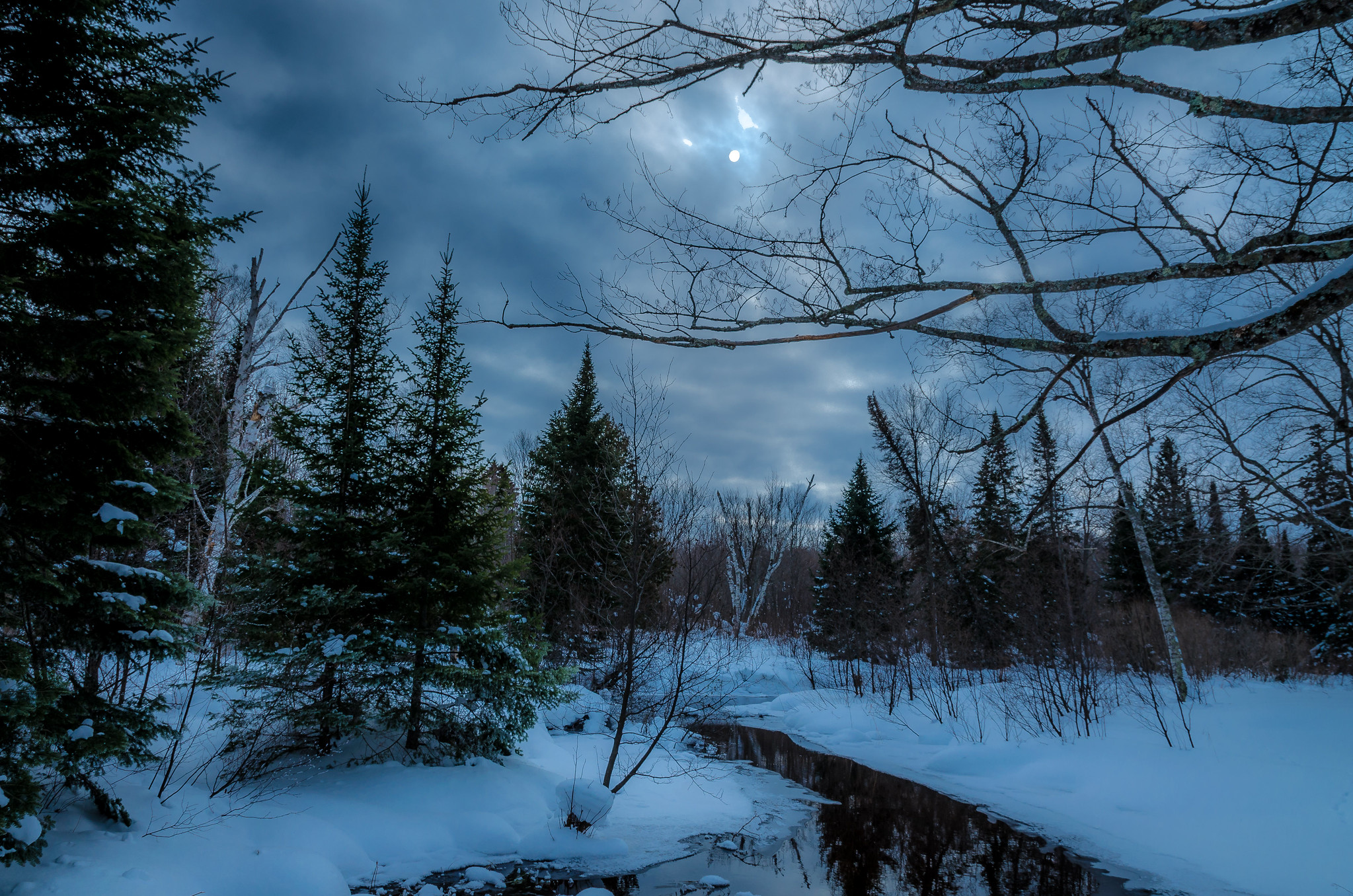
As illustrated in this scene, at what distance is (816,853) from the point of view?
7121mm

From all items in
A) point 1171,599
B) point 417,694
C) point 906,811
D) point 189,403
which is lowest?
point 906,811

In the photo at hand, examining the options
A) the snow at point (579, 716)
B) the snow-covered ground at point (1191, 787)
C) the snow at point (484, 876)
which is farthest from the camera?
the snow at point (579, 716)

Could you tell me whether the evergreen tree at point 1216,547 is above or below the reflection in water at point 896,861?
above

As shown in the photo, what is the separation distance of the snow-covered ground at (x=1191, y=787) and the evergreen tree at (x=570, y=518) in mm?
7161

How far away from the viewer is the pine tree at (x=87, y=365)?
4.31 meters

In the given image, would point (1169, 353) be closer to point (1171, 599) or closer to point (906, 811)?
point (906, 811)

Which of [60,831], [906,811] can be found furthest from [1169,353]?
[906,811]

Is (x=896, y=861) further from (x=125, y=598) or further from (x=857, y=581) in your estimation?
(x=857, y=581)

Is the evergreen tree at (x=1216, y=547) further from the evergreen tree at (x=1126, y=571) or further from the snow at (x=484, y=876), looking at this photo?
the evergreen tree at (x=1126, y=571)

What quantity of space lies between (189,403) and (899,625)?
1998cm

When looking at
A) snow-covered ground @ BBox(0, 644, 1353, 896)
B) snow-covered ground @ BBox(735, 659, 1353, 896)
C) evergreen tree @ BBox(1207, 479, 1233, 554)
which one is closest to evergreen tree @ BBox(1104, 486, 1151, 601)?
snow-covered ground @ BBox(735, 659, 1353, 896)

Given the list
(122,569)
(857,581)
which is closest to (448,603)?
(122,569)

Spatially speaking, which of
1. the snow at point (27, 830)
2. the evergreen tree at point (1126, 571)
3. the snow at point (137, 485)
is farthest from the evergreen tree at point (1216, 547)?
the evergreen tree at point (1126, 571)

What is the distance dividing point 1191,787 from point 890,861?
15.2ft
